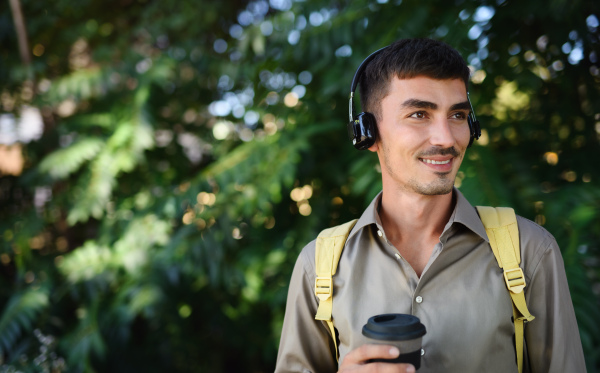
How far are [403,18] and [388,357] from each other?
1.82 meters

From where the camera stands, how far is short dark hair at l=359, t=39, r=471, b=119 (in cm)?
124

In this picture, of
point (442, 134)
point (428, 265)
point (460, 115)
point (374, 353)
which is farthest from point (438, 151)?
point (374, 353)

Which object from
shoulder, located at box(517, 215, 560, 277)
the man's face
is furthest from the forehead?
shoulder, located at box(517, 215, 560, 277)

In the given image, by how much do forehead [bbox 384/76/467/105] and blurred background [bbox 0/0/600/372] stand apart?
2.87 ft

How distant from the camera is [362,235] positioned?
1350 millimetres

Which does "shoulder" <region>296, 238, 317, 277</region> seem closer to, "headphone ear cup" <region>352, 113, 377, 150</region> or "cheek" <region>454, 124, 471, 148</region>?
"headphone ear cup" <region>352, 113, 377, 150</region>

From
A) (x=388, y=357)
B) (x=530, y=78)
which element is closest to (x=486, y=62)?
(x=530, y=78)

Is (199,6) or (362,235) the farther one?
(199,6)

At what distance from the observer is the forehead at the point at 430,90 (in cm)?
123

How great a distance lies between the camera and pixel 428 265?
1196 millimetres

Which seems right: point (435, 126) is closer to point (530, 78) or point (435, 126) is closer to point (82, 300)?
point (530, 78)

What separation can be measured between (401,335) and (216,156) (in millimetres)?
2551

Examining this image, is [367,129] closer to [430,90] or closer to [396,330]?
[430,90]

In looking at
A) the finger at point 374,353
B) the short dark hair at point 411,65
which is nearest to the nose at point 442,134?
the short dark hair at point 411,65
